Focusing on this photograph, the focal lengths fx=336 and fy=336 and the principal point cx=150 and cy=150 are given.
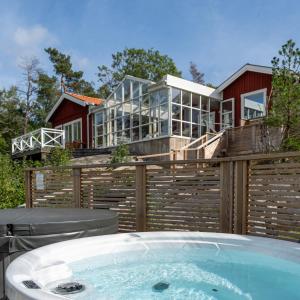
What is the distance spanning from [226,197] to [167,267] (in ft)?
3.82

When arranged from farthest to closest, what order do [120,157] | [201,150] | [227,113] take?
[227,113] < [120,157] < [201,150]

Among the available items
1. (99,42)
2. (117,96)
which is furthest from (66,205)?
(99,42)

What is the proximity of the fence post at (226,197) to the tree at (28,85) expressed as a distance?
87.6 ft

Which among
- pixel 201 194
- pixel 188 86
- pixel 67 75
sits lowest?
pixel 201 194

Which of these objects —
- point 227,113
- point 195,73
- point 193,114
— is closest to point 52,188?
point 193,114

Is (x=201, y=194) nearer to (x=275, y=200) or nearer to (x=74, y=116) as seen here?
(x=275, y=200)

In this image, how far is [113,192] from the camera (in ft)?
18.0

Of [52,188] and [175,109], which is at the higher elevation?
[175,109]

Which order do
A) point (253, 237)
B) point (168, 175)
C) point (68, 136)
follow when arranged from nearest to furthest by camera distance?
1. point (253, 237)
2. point (168, 175)
3. point (68, 136)

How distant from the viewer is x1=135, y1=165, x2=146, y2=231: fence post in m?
5.05

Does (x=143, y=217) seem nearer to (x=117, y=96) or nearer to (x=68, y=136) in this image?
(x=117, y=96)

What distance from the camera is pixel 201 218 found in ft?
14.8

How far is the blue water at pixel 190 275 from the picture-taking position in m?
2.97

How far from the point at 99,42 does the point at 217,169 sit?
2147 centimetres
